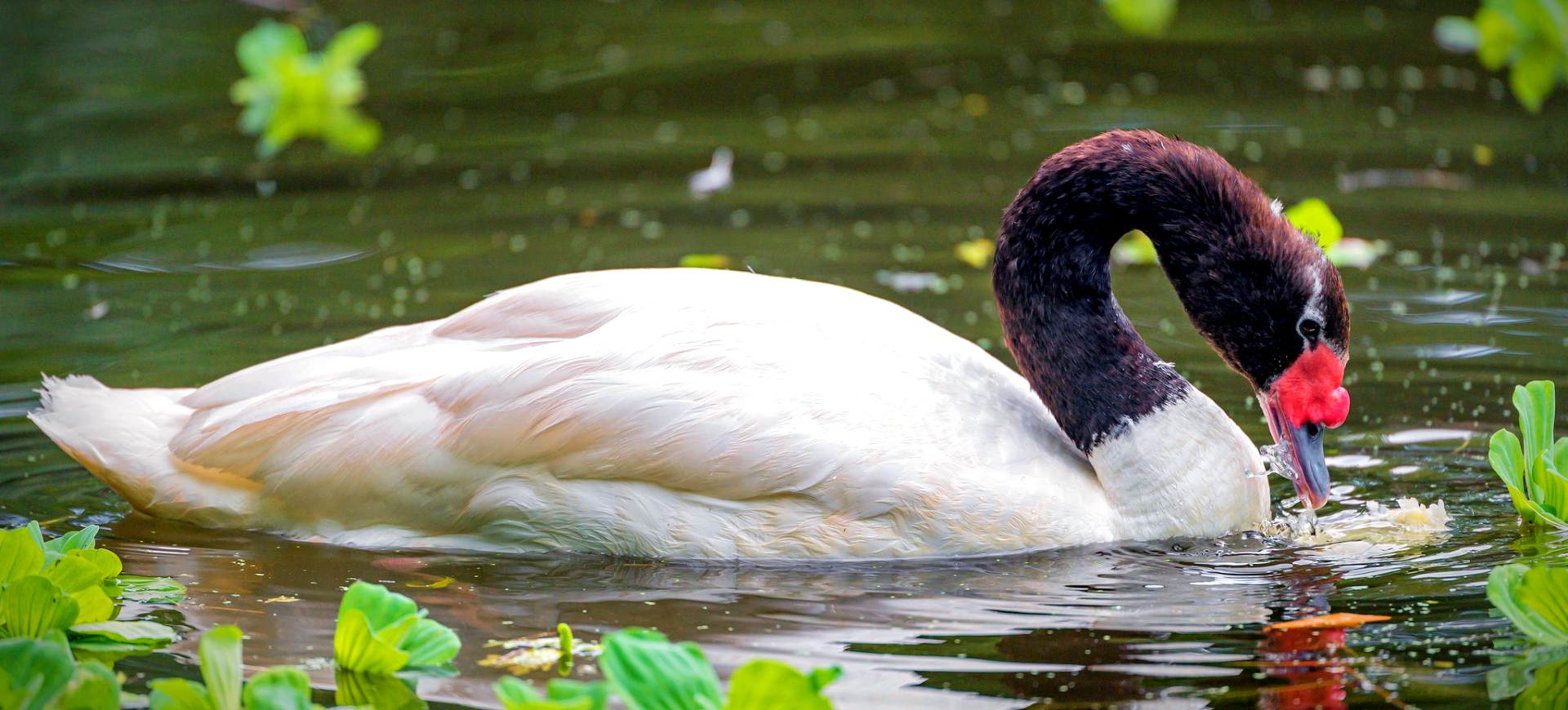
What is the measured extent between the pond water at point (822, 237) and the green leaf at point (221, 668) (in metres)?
0.46

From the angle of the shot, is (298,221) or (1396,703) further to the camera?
(298,221)

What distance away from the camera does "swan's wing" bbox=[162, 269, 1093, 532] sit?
4.13 meters

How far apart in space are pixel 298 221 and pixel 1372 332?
4.85m

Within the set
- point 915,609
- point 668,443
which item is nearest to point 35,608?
point 668,443

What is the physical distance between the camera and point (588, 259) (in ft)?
23.9

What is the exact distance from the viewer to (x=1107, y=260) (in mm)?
4621

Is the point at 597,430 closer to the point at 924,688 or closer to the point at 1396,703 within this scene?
the point at 924,688

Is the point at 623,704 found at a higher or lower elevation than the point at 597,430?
lower

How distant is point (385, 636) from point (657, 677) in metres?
0.70

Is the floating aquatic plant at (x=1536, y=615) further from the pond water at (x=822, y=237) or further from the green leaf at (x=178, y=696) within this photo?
the green leaf at (x=178, y=696)

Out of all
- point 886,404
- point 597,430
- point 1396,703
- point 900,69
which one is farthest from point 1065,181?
point 900,69

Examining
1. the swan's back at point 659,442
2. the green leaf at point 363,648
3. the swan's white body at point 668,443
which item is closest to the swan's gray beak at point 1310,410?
the swan's white body at point 668,443

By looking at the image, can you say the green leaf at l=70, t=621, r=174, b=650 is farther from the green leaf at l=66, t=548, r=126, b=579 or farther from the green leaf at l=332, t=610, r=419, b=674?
the green leaf at l=332, t=610, r=419, b=674

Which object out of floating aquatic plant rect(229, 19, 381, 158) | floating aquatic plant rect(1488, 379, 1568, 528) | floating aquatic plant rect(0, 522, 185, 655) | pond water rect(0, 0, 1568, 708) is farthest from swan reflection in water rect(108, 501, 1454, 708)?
floating aquatic plant rect(229, 19, 381, 158)
